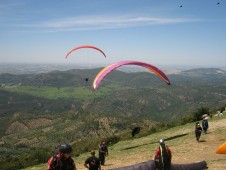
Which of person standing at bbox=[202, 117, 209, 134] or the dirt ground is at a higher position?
person standing at bbox=[202, 117, 209, 134]

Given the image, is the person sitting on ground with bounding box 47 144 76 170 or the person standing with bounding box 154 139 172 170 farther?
the person standing with bounding box 154 139 172 170

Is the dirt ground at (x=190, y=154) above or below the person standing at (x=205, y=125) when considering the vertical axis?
below

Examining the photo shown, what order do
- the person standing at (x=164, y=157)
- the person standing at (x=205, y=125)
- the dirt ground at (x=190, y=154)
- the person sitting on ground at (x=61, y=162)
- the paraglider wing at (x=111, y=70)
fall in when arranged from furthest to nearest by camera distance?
1. the person standing at (x=205, y=125)
2. the paraglider wing at (x=111, y=70)
3. the dirt ground at (x=190, y=154)
4. the person standing at (x=164, y=157)
5. the person sitting on ground at (x=61, y=162)

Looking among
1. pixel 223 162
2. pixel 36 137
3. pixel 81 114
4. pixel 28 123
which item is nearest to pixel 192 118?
pixel 223 162

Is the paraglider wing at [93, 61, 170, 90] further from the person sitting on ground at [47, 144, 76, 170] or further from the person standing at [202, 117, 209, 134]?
the person sitting on ground at [47, 144, 76, 170]

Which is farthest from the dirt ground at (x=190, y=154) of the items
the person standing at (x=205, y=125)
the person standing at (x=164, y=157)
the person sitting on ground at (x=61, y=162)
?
the person sitting on ground at (x=61, y=162)

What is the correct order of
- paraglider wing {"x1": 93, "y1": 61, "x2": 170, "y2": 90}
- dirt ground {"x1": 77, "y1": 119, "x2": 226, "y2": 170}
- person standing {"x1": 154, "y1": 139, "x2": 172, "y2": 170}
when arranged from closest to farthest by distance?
person standing {"x1": 154, "y1": 139, "x2": 172, "y2": 170} → dirt ground {"x1": 77, "y1": 119, "x2": 226, "y2": 170} → paraglider wing {"x1": 93, "y1": 61, "x2": 170, "y2": 90}

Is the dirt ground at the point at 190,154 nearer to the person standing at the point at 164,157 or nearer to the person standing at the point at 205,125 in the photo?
the person standing at the point at 205,125

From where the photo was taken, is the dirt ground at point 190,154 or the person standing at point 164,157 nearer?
the person standing at point 164,157

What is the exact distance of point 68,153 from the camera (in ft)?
27.8

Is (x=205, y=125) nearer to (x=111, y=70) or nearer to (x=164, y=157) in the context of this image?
(x=111, y=70)

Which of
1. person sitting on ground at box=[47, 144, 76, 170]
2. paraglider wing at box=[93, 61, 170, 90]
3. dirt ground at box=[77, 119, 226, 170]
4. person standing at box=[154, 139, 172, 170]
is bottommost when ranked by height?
dirt ground at box=[77, 119, 226, 170]

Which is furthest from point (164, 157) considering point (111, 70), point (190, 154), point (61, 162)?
point (190, 154)

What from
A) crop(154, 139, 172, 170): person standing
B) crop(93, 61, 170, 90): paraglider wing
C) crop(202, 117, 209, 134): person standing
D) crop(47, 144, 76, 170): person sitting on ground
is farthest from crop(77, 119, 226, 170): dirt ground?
crop(47, 144, 76, 170): person sitting on ground
